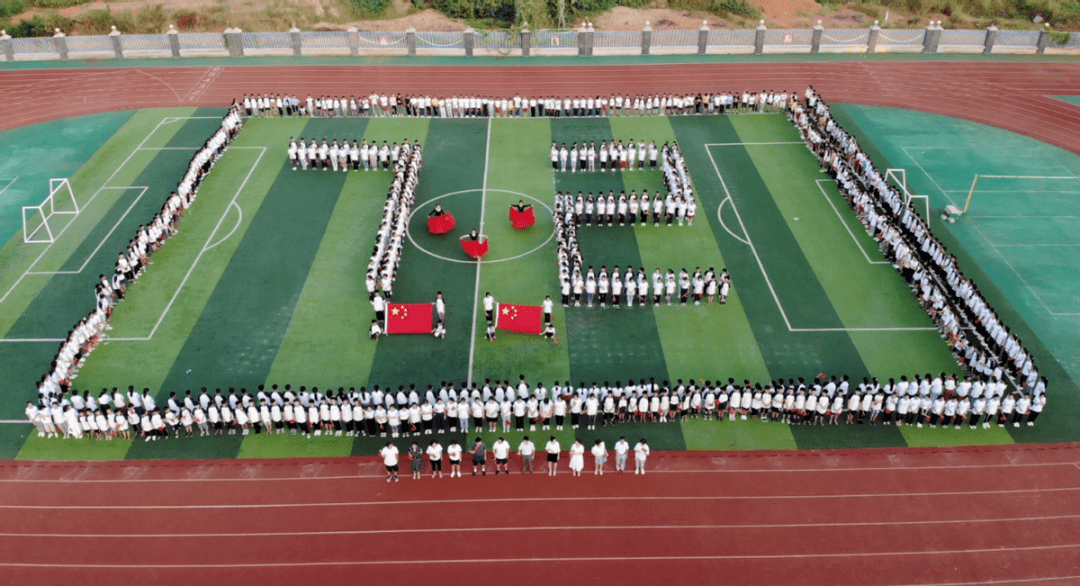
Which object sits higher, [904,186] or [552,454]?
[904,186]

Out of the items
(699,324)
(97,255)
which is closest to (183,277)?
(97,255)

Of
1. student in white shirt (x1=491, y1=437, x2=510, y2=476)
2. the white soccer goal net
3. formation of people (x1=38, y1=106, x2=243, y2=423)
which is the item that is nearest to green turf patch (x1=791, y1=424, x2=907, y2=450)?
student in white shirt (x1=491, y1=437, x2=510, y2=476)

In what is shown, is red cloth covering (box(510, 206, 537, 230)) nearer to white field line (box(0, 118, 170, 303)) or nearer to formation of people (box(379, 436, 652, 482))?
formation of people (box(379, 436, 652, 482))

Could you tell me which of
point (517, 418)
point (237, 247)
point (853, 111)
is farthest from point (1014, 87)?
point (237, 247)

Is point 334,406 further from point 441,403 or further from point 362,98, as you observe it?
point 362,98

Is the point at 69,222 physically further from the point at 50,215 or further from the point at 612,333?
the point at 612,333

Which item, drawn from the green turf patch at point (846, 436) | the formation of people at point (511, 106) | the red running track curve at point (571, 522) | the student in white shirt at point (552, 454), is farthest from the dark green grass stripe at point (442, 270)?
the green turf patch at point (846, 436)

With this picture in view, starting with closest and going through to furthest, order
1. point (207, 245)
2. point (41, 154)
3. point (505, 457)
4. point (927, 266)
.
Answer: point (505, 457)
point (927, 266)
point (207, 245)
point (41, 154)
